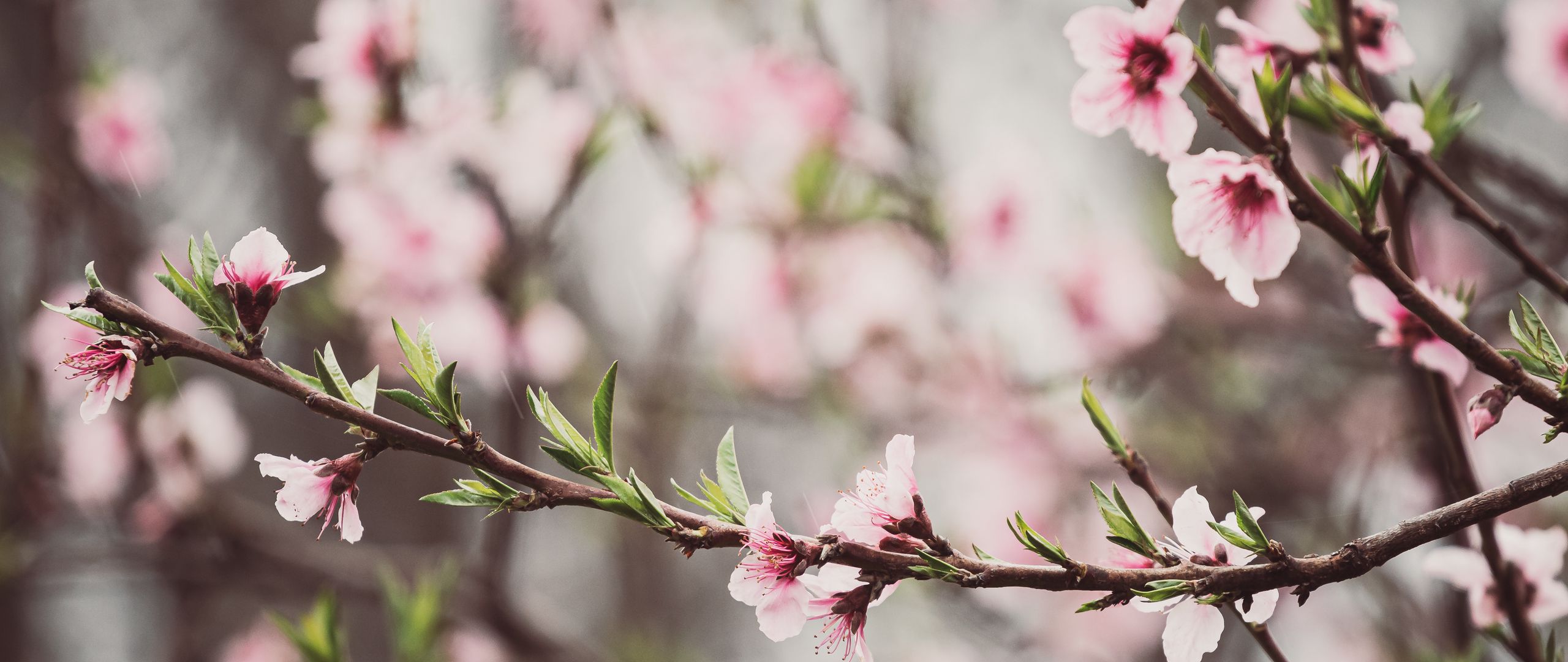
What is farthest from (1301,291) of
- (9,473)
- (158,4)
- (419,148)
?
(158,4)

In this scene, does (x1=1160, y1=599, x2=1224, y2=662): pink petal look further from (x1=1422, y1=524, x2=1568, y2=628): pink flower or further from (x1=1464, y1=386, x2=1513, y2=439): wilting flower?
(x1=1422, y1=524, x2=1568, y2=628): pink flower

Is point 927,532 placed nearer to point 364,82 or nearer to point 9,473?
point 364,82

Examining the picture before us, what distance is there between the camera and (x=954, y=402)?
6.90 feet

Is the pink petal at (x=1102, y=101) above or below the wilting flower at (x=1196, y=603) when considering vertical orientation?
above

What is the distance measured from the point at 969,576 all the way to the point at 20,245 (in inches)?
141

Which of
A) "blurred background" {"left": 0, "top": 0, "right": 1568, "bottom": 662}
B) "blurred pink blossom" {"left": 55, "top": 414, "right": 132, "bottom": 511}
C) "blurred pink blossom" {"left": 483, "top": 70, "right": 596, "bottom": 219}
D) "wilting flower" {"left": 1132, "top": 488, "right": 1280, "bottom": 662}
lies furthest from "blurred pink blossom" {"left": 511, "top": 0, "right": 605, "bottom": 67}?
"wilting flower" {"left": 1132, "top": 488, "right": 1280, "bottom": 662}

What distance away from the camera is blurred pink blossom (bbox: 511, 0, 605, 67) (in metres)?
1.83

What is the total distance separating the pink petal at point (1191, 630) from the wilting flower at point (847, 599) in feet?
0.49

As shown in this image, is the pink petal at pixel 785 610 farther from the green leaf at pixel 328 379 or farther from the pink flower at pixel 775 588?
the green leaf at pixel 328 379

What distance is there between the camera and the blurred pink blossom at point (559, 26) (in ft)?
6.01

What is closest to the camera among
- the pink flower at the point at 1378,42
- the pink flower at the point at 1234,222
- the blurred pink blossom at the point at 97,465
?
the pink flower at the point at 1234,222

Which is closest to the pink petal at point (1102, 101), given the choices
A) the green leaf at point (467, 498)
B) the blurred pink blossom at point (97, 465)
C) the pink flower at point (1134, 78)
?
the pink flower at point (1134, 78)

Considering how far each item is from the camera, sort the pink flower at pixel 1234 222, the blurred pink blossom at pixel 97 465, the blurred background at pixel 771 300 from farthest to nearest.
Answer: the blurred pink blossom at pixel 97 465
the blurred background at pixel 771 300
the pink flower at pixel 1234 222

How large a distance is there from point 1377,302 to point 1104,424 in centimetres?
25
